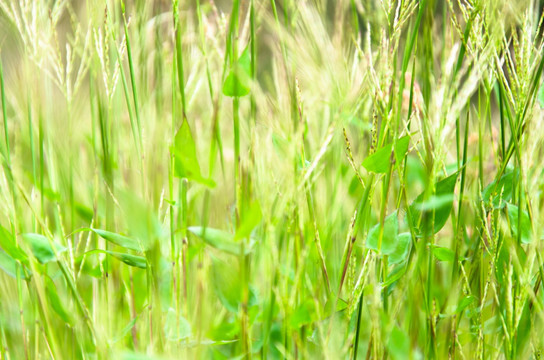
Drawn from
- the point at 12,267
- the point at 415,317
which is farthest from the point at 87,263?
the point at 415,317

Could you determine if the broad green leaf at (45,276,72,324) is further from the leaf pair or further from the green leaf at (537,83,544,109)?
the green leaf at (537,83,544,109)

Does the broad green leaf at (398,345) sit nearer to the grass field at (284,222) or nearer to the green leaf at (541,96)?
the grass field at (284,222)

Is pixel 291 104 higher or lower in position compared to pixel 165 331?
higher

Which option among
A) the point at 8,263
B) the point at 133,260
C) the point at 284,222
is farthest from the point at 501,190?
the point at 8,263

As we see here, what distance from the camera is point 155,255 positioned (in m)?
0.43

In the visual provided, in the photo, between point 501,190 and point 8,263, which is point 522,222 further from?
point 8,263

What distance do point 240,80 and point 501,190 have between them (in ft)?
0.90

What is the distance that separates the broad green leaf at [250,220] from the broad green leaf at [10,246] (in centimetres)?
21

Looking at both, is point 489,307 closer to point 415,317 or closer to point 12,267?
point 415,317

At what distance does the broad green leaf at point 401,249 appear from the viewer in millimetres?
572

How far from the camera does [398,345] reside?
463 mm

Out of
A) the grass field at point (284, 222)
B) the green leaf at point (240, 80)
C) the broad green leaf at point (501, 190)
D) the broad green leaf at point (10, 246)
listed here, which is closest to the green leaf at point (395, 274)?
the grass field at point (284, 222)

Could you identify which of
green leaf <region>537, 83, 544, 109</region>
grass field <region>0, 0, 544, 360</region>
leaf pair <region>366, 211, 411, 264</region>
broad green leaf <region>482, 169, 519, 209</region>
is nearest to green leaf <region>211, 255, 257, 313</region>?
grass field <region>0, 0, 544, 360</region>

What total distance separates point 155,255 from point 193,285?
0.84ft
